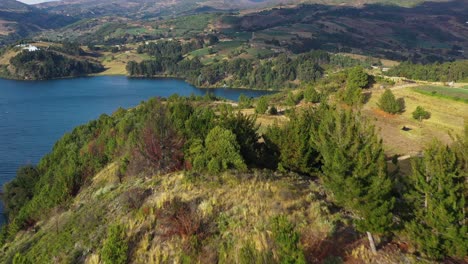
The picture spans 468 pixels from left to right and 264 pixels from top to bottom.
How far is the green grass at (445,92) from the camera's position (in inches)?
1805

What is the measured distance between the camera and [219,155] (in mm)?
22531

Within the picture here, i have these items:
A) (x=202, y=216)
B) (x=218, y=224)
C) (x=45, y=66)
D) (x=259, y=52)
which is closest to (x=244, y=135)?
(x=202, y=216)

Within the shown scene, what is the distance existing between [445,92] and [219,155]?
3858 centimetres

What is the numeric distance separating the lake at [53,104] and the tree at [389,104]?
46824mm

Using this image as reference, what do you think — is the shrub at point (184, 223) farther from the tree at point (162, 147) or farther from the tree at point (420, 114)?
the tree at point (420, 114)

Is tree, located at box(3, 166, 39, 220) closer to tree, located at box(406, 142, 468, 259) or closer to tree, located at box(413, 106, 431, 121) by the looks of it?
tree, located at box(406, 142, 468, 259)

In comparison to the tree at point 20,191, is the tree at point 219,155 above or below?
above

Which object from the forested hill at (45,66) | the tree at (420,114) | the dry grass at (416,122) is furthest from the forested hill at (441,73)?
the forested hill at (45,66)

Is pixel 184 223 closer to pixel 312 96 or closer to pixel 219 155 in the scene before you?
pixel 219 155

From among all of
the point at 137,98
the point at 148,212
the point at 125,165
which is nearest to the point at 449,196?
the point at 148,212

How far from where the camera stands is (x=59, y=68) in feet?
594

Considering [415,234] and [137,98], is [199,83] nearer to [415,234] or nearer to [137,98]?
[137,98]

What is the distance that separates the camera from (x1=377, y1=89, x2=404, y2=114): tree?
147 feet

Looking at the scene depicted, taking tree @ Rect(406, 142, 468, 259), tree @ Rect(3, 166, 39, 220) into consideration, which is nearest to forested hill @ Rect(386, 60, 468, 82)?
tree @ Rect(3, 166, 39, 220)
